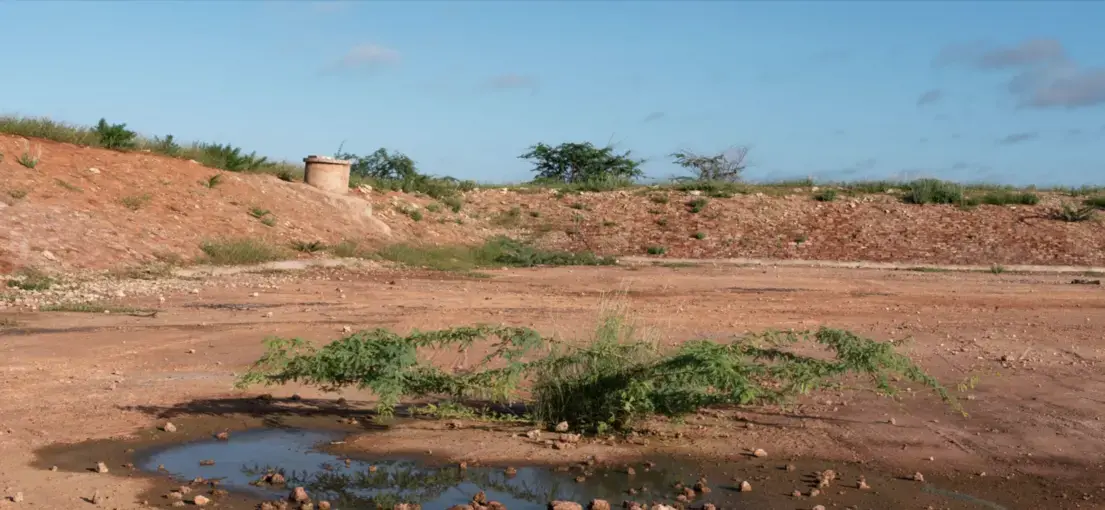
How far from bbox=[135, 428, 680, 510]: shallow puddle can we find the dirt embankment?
9.09m

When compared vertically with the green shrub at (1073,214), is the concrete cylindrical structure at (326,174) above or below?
below

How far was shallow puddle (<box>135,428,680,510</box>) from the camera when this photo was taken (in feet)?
19.8

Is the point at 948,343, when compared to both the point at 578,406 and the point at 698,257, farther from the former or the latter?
the point at 698,257

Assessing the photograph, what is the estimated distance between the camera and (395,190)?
27.4m

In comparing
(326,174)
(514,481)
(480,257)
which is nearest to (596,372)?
(514,481)

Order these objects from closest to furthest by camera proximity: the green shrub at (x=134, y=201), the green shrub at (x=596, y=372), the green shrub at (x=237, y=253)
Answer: the green shrub at (x=596, y=372) → the green shrub at (x=237, y=253) → the green shrub at (x=134, y=201)

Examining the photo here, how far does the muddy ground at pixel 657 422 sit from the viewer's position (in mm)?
6613

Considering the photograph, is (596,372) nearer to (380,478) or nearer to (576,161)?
(380,478)

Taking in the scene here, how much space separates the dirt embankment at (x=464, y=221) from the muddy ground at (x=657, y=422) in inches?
132

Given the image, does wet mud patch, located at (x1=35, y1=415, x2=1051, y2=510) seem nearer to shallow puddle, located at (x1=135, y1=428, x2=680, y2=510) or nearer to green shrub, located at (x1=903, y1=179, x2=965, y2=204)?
shallow puddle, located at (x1=135, y1=428, x2=680, y2=510)

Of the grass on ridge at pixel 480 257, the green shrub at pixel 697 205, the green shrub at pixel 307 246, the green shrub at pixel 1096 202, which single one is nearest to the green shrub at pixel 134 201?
the green shrub at pixel 307 246

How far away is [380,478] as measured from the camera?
20.9 ft

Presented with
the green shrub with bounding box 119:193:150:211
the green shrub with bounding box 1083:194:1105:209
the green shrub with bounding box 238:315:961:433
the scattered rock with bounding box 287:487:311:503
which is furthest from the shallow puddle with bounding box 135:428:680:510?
the green shrub with bounding box 1083:194:1105:209

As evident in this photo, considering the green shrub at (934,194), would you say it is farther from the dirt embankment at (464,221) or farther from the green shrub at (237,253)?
the green shrub at (237,253)
